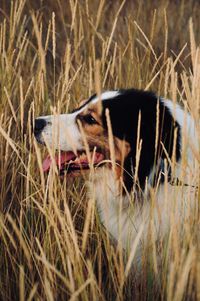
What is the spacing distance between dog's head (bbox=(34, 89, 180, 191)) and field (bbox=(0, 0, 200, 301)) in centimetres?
10

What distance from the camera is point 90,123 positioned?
2494mm

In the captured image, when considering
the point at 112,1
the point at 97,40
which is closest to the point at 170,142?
the point at 97,40

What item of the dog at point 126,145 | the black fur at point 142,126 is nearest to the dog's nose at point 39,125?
the dog at point 126,145

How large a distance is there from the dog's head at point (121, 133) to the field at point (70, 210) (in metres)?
0.10

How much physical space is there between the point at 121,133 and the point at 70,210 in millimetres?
439

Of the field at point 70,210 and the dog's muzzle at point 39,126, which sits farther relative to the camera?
the dog's muzzle at point 39,126

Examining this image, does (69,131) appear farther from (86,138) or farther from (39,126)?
(39,126)

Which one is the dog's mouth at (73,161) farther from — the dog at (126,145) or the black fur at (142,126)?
the black fur at (142,126)

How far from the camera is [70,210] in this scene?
2588 mm

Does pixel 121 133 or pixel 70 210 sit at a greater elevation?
pixel 121 133

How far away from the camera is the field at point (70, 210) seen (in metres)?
1.65

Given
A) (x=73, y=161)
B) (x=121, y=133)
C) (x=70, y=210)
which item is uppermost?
(x=121, y=133)

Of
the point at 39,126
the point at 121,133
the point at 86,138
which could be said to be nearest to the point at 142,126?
the point at 121,133

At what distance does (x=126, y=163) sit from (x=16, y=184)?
0.62m
